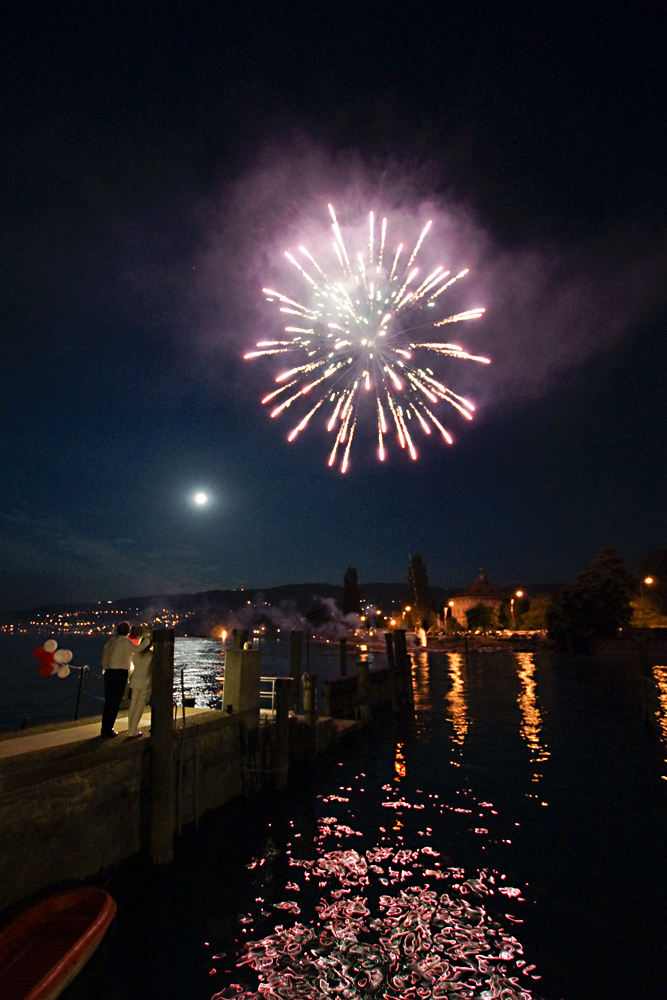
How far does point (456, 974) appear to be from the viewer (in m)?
7.61

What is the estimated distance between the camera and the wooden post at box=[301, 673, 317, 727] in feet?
58.8

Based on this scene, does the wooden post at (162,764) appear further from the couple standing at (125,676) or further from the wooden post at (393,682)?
the wooden post at (393,682)

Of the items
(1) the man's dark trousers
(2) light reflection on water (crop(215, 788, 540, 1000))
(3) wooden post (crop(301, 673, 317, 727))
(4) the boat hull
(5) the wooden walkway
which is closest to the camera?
(4) the boat hull

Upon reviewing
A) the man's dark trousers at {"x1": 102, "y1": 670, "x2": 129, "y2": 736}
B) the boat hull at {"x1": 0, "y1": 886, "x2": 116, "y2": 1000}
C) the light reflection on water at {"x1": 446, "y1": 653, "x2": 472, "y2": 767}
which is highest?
the man's dark trousers at {"x1": 102, "y1": 670, "x2": 129, "y2": 736}

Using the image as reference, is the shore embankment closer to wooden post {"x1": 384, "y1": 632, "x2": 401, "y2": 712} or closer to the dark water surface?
the dark water surface

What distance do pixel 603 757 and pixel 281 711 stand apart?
13016mm

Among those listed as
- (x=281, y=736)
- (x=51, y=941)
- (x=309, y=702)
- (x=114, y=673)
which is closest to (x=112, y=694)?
(x=114, y=673)

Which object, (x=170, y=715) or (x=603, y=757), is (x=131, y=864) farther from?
(x=603, y=757)

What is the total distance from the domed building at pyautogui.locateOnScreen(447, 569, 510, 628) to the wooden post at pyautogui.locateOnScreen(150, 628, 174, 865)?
13394 cm

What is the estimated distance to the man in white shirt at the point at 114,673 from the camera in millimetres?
10805

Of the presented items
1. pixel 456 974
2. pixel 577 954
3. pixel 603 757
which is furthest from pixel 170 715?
pixel 603 757

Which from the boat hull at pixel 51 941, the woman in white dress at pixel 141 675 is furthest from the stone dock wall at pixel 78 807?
the woman in white dress at pixel 141 675

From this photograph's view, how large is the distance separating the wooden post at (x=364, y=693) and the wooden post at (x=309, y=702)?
6077 mm

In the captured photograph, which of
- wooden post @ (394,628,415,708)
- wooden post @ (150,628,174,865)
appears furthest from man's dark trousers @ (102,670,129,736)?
wooden post @ (394,628,415,708)
